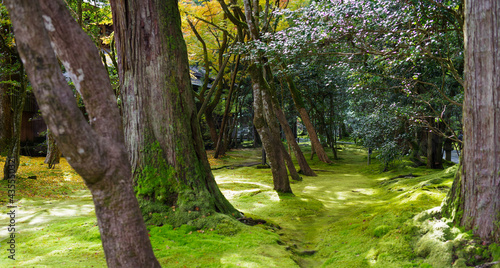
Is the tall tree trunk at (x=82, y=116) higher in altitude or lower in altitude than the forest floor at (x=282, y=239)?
higher

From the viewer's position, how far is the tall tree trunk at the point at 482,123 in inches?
121

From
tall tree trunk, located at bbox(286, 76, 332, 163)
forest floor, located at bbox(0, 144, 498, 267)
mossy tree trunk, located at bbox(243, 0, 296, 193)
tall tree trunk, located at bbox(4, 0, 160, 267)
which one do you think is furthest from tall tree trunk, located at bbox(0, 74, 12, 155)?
tall tree trunk, located at bbox(4, 0, 160, 267)

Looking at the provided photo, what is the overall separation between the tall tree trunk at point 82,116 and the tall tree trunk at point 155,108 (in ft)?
7.67

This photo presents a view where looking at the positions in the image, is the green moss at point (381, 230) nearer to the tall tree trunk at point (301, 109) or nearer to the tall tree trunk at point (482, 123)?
the tall tree trunk at point (482, 123)

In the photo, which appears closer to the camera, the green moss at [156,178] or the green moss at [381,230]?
the green moss at [381,230]

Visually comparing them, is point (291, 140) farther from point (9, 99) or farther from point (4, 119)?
point (9, 99)

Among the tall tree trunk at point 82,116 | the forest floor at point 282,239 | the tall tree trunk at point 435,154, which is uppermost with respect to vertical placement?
the tall tree trunk at point 82,116

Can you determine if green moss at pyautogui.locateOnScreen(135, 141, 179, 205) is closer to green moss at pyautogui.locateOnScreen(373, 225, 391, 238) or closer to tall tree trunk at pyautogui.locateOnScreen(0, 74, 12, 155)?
green moss at pyautogui.locateOnScreen(373, 225, 391, 238)

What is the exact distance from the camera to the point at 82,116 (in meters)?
1.97

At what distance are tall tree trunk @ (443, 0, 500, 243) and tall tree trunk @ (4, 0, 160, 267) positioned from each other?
301 cm

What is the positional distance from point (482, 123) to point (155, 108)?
3880mm

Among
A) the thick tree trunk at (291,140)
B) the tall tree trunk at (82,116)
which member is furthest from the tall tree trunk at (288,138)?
the tall tree trunk at (82,116)

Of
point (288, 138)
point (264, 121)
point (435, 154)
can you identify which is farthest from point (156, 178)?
point (435, 154)

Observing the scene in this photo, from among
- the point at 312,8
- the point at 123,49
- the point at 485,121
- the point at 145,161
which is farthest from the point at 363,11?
the point at 145,161
